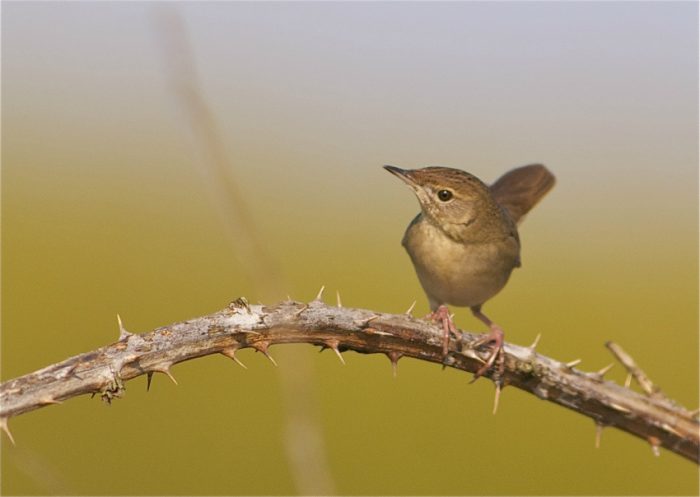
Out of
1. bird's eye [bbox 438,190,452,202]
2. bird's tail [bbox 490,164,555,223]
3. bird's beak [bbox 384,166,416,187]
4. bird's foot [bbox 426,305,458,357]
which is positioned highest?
bird's tail [bbox 490,164,555,223]

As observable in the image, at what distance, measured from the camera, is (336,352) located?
259 centimetres

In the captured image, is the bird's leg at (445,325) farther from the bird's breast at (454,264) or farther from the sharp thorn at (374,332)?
the bird's breast at (454,264)

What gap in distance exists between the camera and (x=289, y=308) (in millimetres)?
2592

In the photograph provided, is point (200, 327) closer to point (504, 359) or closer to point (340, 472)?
point (504, 359)

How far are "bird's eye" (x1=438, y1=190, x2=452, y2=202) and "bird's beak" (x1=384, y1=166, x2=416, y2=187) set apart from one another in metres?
0.15

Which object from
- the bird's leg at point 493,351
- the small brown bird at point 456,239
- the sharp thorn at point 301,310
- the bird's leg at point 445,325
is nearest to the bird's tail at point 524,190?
the small brown bird at point 456,239

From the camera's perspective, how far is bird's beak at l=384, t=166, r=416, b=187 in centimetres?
455

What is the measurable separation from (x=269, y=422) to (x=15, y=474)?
211 cm

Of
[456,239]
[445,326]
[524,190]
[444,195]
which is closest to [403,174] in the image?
[444,195]

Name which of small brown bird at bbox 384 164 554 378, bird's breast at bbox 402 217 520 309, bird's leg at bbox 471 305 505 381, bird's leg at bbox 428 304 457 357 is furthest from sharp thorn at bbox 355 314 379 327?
bird's breast at bbox 402 217 520 309

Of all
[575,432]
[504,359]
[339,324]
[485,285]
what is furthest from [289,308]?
[575,432]

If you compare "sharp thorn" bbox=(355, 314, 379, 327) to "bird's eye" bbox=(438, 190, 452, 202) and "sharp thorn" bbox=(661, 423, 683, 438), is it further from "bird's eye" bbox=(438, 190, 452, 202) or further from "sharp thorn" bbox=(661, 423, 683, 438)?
"bird's eye" bbox=(438, 190, 452, 202)

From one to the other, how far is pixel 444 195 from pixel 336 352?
7.31ft

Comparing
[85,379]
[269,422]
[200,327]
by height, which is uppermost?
[269,422]
